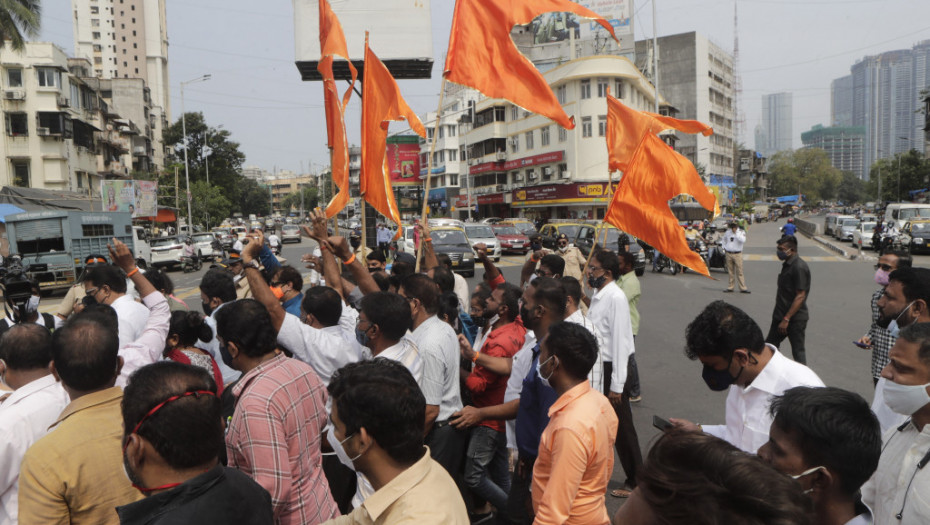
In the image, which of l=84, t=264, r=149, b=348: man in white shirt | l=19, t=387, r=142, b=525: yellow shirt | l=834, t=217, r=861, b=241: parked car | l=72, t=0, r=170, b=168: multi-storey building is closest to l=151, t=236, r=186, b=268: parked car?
l=84, t=264, r=149, b=348: man in white shirt

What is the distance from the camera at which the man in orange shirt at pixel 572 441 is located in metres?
2.52

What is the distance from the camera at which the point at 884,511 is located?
2090 mm

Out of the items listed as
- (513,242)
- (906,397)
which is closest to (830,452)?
(906,397)

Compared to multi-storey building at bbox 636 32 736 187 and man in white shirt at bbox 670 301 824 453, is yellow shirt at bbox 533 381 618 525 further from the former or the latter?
multi-storey building at bbox 636 32 736 187

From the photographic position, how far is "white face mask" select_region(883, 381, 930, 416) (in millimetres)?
2264

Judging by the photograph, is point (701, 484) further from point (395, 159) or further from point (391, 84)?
point (395, 159)

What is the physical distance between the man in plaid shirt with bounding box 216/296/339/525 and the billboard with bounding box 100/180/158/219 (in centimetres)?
3400

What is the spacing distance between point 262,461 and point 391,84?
4.54 meters

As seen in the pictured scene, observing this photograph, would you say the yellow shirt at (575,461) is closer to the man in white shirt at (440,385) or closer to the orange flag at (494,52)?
the man in white shirt at (440,385)

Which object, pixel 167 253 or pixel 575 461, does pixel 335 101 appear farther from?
pixel 167 253

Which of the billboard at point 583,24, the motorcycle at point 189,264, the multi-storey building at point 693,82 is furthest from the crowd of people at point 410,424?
the multi-storey building at point 693,82

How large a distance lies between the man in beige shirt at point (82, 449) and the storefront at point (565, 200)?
40002 mm

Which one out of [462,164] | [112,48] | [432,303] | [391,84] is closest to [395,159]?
[462,164]

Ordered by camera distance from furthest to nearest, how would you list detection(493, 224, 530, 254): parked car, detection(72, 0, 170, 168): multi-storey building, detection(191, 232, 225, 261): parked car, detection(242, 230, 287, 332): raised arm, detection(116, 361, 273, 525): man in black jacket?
detection(72, 0, 170, 168): multi-storey building < detection(191, 232, 225, 261): parked car < detection(493, 224, 530, 254): parked car < detection(242, 230, 287, 332): raised arm < detection(116, 361, 273, 525): man in black jacket
